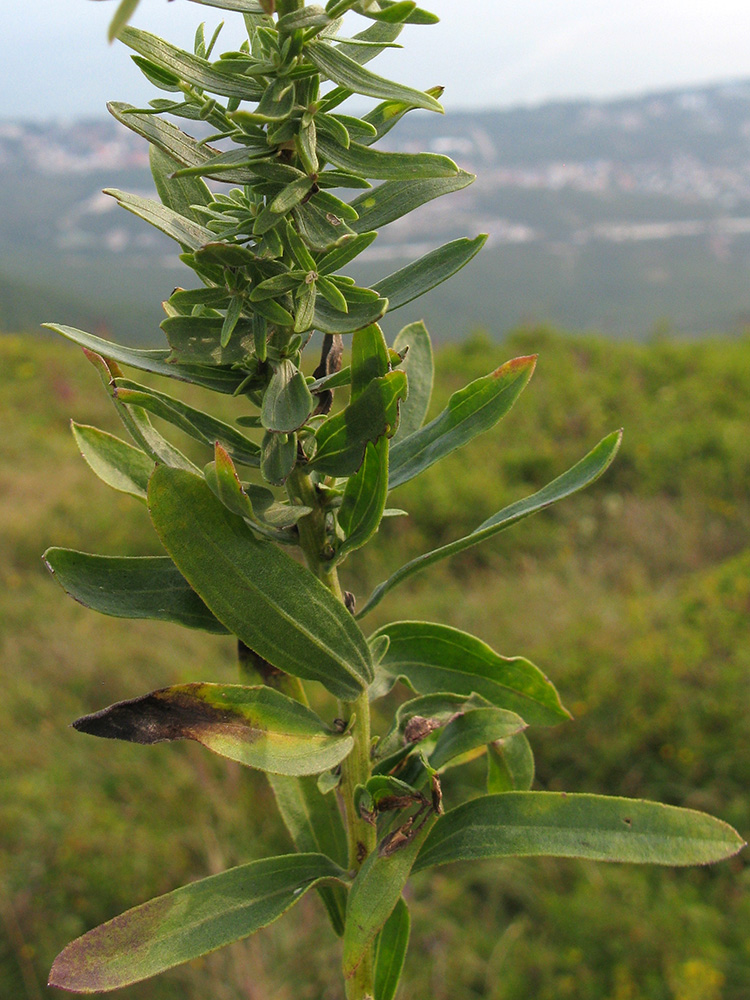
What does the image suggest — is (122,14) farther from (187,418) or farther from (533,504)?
(533,504)

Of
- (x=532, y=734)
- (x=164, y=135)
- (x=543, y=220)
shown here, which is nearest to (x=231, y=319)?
(x=164, y=135)

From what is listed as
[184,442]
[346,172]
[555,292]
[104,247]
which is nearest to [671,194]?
[555,292]

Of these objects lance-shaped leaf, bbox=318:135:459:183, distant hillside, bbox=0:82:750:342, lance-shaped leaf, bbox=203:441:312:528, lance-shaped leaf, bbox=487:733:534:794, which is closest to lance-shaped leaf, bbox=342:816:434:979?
lance-shaped leaf, bbox=487:733:534:794

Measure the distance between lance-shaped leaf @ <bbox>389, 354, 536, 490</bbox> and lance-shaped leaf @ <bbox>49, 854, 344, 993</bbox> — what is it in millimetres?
332

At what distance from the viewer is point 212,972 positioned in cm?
275

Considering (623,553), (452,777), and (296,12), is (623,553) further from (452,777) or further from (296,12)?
(296,12)

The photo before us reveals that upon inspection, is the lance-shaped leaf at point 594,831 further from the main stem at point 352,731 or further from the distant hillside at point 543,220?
the distant hillside at point 543,220

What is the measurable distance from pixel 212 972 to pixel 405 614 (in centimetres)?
244

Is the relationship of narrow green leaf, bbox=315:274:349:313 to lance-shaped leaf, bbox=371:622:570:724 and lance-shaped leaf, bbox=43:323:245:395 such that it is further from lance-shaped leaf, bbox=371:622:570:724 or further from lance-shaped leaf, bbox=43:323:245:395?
lance-shaped leaf, bbox=371:622:570:724

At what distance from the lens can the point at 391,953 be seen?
658mm

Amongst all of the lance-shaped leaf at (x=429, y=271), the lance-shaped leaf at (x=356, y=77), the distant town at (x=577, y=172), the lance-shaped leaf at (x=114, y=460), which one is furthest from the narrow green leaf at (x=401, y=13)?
the distant town at (x=577, y=172)

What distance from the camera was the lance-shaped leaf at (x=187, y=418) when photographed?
1.73 feet

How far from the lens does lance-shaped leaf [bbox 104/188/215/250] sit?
19.1 inches

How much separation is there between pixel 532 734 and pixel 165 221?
3610 millimetres
